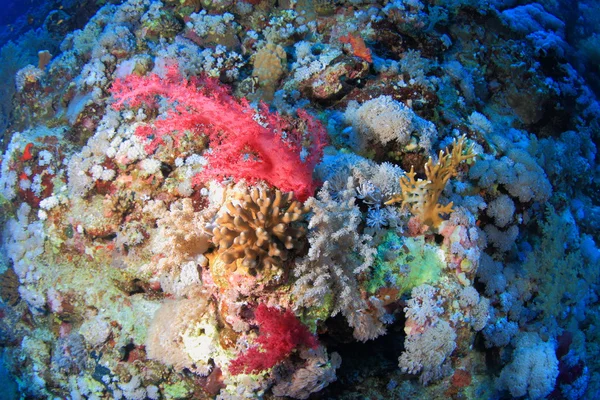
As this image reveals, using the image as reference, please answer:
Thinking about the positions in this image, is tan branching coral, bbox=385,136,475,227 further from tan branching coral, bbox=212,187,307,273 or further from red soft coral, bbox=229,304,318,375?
red soft coral, bbox=229,304,318,375

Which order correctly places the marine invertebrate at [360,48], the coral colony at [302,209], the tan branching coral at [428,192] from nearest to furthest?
the coral colony at [302,209] → the tan branching coral at [428,192] → the marine invertebrate at [360,48]

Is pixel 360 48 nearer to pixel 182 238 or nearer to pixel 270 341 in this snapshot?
pixel 182 238

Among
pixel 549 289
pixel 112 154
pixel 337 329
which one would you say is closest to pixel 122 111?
pixel 112 154

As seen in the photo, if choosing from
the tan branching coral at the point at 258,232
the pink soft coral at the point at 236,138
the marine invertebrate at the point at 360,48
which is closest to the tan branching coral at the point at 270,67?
the marine invertebrate at the point at 360,48

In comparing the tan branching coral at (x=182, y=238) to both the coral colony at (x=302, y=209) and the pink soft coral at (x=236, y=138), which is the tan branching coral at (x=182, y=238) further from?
the pink soft coral at (x=236, y=138)

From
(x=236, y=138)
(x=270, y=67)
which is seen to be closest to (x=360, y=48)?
(x=270, y=67)

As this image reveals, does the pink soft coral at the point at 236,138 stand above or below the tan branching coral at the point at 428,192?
above

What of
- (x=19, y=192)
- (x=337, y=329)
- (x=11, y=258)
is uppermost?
(x=19, y=192)

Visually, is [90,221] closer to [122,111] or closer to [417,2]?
[122,111]
